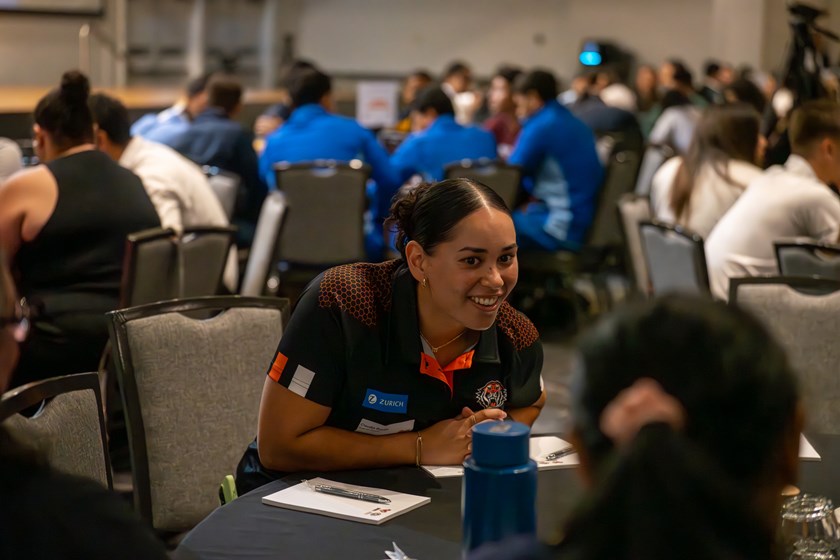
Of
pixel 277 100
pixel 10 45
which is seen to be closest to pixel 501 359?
pixel 277 100

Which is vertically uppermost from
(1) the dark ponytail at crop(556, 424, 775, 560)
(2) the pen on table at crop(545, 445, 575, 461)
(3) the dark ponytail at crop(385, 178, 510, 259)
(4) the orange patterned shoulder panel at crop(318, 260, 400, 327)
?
(1) the dark ponytail at crop(556, 424, 775, 560)

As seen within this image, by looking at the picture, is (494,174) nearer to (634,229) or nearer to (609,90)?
(634,229)

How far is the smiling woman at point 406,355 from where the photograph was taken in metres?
2.04

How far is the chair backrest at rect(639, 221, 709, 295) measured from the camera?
3.54 meters

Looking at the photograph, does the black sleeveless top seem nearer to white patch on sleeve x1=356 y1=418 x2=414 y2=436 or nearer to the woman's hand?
white patch on sleeve x1=356 y1=418 x2=414 y2=436

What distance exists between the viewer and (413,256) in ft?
7.08

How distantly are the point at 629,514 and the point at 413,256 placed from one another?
4.55 feet

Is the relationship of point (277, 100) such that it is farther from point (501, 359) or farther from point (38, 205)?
point (501, 359)

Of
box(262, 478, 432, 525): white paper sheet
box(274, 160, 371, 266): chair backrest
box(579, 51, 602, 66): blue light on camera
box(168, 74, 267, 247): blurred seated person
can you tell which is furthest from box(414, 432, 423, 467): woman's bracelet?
box(579, 51, 602, 66): blue light on camera

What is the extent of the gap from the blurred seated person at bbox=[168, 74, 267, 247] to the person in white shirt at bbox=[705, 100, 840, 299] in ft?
8.39

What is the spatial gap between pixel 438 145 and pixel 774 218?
2.64 meters

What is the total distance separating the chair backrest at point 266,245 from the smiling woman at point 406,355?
1.87 meters

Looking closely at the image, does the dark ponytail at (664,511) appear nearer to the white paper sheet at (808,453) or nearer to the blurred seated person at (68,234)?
the white paper sheet at (808,453)

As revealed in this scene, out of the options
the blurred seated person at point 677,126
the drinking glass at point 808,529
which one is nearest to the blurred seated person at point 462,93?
the blurred seated person at point 677,126
